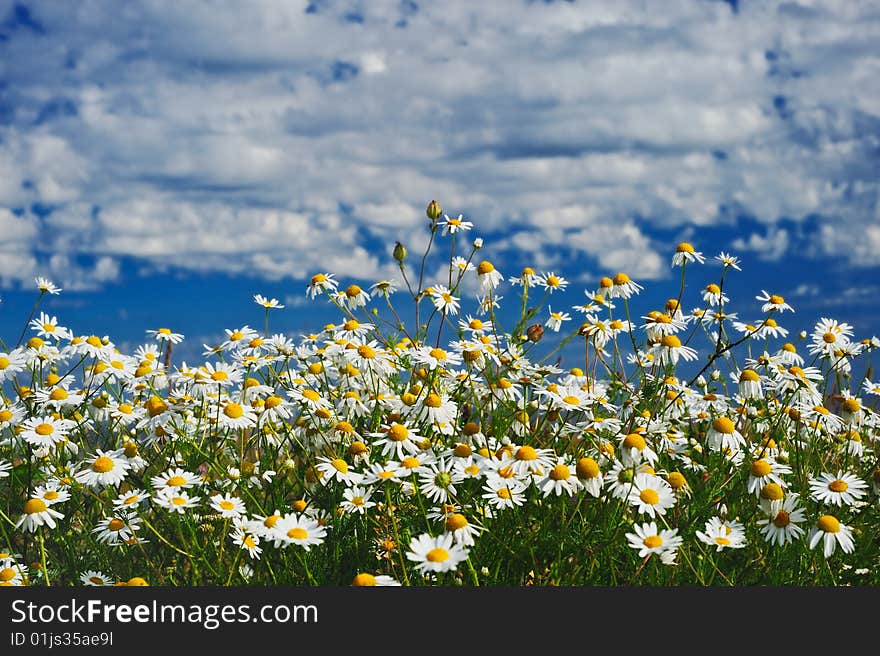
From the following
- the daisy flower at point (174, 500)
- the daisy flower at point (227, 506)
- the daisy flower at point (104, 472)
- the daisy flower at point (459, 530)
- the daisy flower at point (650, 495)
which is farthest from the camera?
the daisy flower at point (104, 472)

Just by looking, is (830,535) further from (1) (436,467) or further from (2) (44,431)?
(2) (44,431)

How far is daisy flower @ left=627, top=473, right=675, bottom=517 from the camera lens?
4.11 m

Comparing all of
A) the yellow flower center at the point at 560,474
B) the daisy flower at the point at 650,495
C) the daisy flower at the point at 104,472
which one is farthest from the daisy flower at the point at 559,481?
the daisy flower at the point at 104,472

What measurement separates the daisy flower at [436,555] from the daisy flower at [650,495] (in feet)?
3.41

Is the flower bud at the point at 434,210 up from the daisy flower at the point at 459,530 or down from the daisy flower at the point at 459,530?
up

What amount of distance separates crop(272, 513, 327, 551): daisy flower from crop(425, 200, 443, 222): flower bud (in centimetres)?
295

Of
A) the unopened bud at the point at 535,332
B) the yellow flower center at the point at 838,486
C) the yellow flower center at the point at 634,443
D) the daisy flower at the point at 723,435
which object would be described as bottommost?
the yellow flower center at the point at 838,486

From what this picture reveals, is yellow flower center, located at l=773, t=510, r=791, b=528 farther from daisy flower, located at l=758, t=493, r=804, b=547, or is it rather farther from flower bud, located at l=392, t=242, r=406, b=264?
flower bud, located at l=392, t=242, r=406, b=264

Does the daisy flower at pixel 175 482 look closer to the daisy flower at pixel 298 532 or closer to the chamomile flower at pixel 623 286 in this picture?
→ the daisy flower at pixel 298 532

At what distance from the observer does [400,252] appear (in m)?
6.50

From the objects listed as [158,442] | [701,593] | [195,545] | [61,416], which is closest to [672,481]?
[701,593]

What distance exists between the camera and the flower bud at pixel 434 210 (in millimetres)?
6465

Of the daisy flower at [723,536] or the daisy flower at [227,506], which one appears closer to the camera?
the daisy flower at [723,536]

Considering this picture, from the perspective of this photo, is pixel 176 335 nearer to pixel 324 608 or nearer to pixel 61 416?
pixel 61 416
